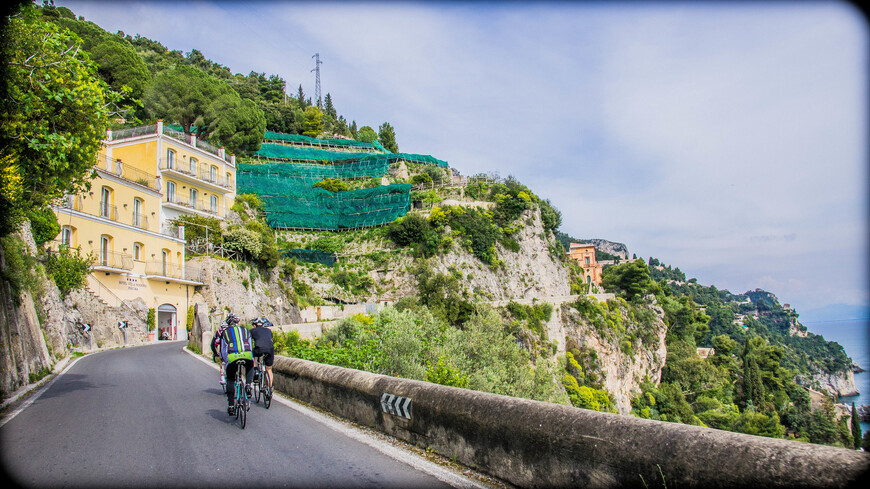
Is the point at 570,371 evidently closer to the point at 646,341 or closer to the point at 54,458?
the point at 646,341

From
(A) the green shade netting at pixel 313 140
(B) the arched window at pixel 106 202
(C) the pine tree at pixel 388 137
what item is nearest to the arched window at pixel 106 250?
(B) the arched window at pixel 106 202

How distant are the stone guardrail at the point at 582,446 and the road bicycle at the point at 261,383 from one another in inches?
102

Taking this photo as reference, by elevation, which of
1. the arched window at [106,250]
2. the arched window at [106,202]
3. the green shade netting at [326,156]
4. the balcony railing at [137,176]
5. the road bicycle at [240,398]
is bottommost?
the road bicycle at [240,398]

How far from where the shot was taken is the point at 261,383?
851 cm

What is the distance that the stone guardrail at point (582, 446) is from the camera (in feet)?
8.25

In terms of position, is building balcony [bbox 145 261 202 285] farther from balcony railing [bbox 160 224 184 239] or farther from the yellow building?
balcony railing [bbox 160 224 184 239]

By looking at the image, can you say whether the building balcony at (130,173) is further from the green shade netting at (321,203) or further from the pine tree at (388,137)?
the pine tree at (388,137)

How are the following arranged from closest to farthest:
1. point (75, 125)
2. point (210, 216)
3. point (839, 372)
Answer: point (75, 125) < point (210, 216) < point (839, 372)

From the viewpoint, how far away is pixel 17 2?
273 inches

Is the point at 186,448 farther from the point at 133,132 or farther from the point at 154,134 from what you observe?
the point at 133,132

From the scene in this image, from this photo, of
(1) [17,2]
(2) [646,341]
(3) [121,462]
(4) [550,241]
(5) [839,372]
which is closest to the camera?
(3) [121,462]

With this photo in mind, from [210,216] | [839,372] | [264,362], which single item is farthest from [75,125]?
[839,372]

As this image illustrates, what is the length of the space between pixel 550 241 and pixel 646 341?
16072 millimetres

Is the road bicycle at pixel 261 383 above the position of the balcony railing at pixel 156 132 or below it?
below
